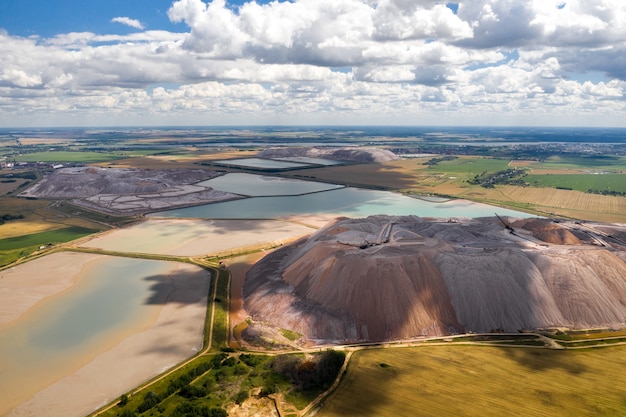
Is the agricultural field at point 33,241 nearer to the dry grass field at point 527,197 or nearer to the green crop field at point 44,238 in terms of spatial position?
the green crop field at point 44,238

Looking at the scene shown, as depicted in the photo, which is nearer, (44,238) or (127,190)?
(44,238)

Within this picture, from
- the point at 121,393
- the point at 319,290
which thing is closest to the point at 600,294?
the point at 319,290

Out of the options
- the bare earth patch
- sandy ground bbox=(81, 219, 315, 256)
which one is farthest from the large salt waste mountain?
the bare earth patch

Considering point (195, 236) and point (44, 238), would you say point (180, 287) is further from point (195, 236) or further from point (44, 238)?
point (44, 238)

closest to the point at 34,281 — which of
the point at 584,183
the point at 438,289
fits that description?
the point at 438,289

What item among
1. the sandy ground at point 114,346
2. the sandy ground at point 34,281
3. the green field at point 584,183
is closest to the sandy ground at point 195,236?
the sandy ground at point 34,281

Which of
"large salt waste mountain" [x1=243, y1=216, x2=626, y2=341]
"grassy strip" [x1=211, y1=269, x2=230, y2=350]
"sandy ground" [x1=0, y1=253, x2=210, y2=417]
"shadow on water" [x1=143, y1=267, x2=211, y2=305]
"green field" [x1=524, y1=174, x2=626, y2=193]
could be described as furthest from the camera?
"green field" [x1=524, y1=174, x2=626, y2=193]

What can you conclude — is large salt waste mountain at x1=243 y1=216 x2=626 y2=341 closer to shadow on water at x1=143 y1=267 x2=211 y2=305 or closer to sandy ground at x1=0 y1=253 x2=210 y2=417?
shadow on water at x1=143 y1=267 x2=211 y2=305
